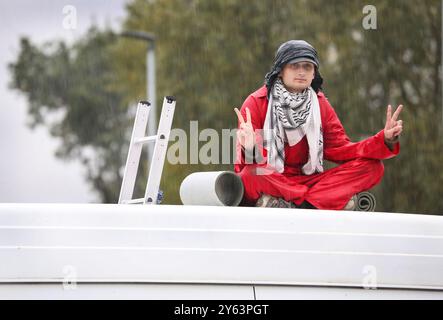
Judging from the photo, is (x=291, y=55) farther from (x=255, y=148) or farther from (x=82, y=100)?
(x=82, y=100)

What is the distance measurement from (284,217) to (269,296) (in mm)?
Result: 274

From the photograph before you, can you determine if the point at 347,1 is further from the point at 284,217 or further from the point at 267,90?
the point at 284,217

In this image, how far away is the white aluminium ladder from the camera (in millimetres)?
4758

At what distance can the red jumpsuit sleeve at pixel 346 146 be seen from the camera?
212 inches

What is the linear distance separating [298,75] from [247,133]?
0.55 meters

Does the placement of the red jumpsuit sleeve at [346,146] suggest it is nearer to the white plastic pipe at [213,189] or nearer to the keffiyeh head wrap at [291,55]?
the keffiyeh head wrap at [291,55]

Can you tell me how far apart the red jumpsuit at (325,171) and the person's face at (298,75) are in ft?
0.47

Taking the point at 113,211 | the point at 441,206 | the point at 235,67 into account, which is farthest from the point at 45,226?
the point at 235,67

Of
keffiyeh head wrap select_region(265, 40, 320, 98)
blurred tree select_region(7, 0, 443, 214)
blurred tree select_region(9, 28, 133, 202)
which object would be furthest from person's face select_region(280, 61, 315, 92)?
blurred tree select_region(9, 28, 133, 202)

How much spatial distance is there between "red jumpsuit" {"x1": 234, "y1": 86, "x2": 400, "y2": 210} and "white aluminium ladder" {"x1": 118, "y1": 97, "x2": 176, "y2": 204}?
0.41 m

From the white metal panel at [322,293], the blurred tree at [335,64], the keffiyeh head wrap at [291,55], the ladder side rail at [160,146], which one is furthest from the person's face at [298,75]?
the blurred tree at [335,64]

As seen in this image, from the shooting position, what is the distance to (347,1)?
18.2m

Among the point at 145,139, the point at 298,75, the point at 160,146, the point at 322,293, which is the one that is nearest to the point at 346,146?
the point at 298,75

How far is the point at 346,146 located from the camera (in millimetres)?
5535
